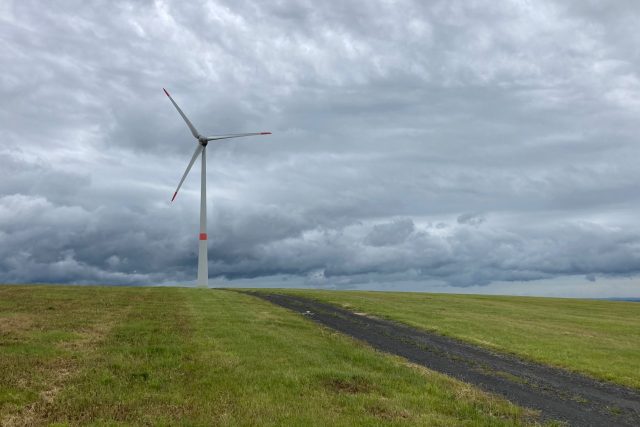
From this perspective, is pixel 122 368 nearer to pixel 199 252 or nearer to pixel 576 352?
pixel 576 352

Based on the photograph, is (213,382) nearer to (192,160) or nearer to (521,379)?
(521,379)

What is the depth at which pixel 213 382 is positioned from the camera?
16.9 m

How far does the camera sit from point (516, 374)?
2256 centimetres

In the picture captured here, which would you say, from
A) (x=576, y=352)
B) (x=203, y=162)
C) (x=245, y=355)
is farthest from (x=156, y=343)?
(x=203, y=162)

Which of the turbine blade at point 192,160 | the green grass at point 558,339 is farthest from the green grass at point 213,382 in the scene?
the turbine blade at point 192,160

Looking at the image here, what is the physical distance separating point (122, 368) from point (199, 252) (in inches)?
3053

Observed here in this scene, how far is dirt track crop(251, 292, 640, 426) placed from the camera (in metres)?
16.7

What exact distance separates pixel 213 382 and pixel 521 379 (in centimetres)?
1266

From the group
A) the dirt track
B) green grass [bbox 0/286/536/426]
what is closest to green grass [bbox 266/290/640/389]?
the dirt track

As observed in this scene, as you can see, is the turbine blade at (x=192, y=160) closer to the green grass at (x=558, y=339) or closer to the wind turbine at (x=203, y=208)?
the wind turbine at (x=203, y=208)

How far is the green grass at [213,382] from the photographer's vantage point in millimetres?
13688

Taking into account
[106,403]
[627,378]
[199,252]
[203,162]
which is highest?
[203,162]

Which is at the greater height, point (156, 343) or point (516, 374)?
point (156, 343)

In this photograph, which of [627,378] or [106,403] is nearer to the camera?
[106,403]
